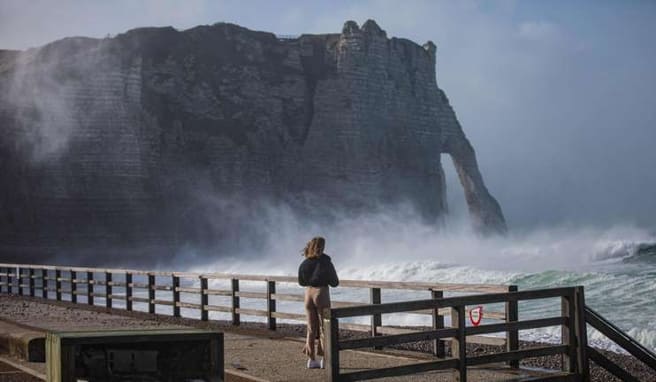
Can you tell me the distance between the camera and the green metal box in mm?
8070

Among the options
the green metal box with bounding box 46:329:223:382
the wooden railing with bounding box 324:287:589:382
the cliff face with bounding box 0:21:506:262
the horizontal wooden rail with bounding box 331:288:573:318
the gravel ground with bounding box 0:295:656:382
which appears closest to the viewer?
the green metal box with bounding box 46:329:223:382

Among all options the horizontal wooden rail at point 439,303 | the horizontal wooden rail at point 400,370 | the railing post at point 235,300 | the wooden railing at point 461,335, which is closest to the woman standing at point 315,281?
the wooden railing at point 461,335

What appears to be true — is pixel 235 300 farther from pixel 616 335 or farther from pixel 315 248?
pixel 616 335

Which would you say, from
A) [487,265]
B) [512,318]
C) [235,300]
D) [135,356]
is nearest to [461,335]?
[512,318]

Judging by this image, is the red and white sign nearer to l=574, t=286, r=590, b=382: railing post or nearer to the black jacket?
l=574, t=286, r=590, b=382: railing post

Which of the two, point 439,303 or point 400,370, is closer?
point 400,370

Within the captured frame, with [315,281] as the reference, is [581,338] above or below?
below

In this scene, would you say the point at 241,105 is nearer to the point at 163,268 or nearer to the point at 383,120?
the point at 383,120

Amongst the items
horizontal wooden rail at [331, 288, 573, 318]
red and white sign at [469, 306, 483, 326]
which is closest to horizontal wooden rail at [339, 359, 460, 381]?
horizontal wooden rail at [331, 288, 573, 318]

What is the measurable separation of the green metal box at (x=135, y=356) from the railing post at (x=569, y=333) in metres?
4.42

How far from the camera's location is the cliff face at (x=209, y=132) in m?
83.1

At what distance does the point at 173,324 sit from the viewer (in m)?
19.8

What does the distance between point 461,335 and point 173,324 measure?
9967 millimetres

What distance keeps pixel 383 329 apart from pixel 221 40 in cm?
8780
